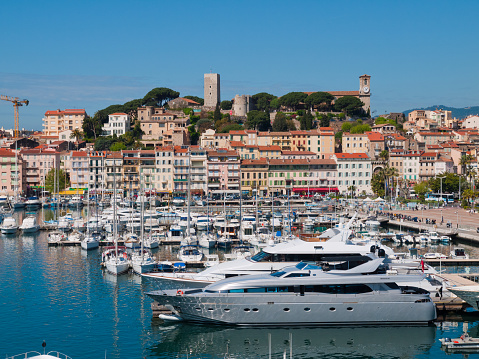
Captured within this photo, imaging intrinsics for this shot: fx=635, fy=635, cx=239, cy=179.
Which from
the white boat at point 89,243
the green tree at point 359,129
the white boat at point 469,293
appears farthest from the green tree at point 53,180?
the white boat at point 469,293

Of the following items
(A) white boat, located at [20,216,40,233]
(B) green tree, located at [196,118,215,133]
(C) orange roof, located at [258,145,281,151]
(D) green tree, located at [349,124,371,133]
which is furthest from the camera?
(B) green tree, located at [196,118,215,133]

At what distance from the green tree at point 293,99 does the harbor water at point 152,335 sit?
310ft

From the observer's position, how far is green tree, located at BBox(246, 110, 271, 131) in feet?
369

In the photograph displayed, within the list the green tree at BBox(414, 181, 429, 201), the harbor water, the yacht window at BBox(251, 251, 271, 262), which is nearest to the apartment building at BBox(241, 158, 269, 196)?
the green tree at BBox(414, 181, 429, 201)

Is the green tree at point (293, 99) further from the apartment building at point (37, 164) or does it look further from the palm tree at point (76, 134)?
the apartment building at point (37, 164)

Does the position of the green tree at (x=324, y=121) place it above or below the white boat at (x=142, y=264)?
above

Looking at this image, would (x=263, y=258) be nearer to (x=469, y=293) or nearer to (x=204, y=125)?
(x=469, y=293)

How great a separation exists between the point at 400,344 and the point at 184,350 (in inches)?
324

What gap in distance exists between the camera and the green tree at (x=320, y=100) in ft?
401

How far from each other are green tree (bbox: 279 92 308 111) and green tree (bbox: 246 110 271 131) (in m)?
10.9

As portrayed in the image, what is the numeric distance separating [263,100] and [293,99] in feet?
27.4

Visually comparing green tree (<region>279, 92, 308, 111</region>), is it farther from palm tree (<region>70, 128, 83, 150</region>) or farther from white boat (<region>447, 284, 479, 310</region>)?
white boat (<region>447, 284, 479, 310</region>)

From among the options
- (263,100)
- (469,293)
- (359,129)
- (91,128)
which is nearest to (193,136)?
(91,128)

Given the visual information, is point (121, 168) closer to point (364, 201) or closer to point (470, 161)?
point (364, 201)
